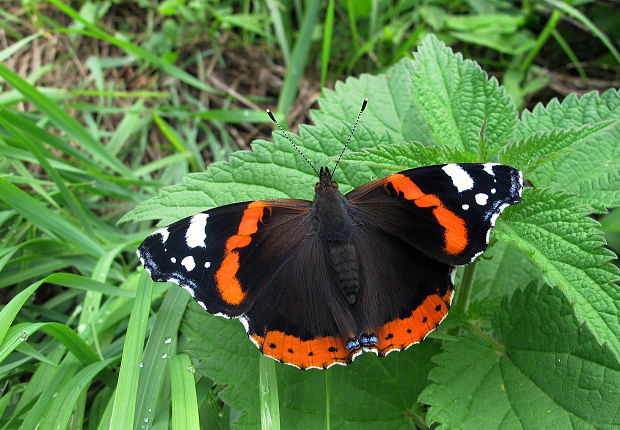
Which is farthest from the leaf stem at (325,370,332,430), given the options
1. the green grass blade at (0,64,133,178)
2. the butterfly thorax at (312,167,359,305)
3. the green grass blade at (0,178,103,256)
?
the green grass blade at (0,64,133,178)

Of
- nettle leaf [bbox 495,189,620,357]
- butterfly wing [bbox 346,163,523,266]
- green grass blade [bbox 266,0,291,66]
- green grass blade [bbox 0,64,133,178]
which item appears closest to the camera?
nettle leaf [bbox 495,189,620,357]

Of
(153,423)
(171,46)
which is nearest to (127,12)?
(171,46)

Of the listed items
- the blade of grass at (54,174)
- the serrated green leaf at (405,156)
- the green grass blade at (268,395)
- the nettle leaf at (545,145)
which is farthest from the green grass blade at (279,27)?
the green grass blade at (268,395)

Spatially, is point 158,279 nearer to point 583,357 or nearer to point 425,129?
point 425,129

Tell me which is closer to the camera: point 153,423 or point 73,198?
point 153,423

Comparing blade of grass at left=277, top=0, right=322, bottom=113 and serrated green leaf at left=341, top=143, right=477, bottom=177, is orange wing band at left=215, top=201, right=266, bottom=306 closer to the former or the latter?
serrated green leaf at left=341, top=143, right=477, bottom=177

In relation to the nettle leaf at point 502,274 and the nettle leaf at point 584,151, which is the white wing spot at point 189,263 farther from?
the nettle leaf at point 584,151

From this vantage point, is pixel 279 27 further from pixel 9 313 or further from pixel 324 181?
pixel 9 313
